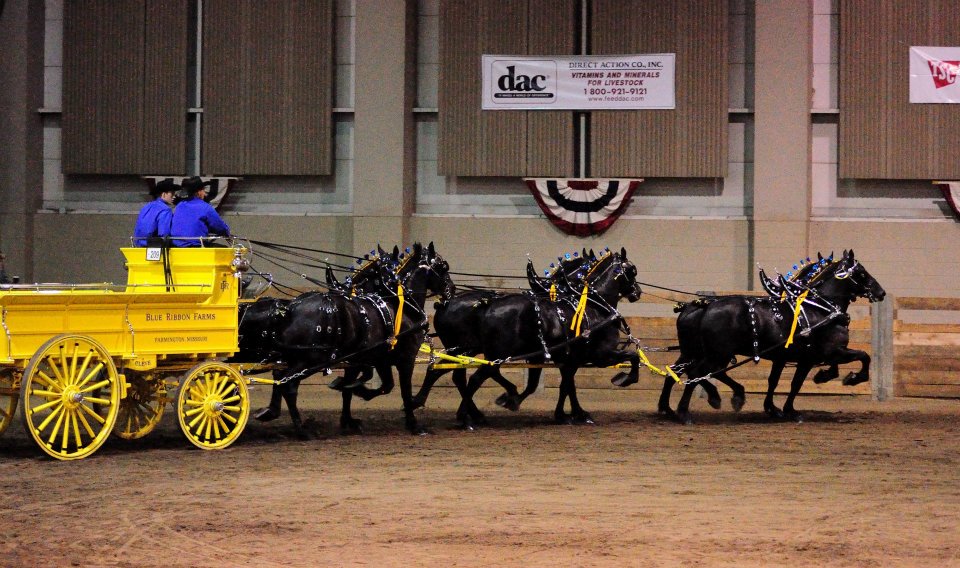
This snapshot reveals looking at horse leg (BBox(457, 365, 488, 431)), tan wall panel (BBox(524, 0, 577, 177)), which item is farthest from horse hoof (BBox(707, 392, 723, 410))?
tan wall panel (BBox(524, 0, 577, 177))

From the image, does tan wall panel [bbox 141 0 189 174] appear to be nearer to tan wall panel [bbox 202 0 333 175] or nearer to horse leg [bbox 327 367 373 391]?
tan wall panel [bbox 202 0 333 175]

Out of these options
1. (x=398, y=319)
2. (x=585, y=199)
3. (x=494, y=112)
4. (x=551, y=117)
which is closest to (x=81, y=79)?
(x=494, y=112)

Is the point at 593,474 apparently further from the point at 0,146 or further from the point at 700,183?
the point at 0,146

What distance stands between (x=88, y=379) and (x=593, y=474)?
4.20m

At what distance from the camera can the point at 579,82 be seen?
2009 cm

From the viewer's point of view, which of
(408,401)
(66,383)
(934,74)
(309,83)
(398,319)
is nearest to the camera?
(66,383)

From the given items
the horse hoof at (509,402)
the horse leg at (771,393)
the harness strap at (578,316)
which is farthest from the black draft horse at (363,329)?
the horse leg at (771,393)

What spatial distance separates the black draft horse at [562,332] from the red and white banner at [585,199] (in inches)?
251

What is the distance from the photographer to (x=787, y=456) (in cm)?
1070

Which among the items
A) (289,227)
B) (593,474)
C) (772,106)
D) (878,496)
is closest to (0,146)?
(289,227)

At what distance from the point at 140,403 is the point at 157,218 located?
1.78 metres

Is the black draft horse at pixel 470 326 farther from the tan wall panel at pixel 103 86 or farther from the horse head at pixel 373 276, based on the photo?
the tan wall panel at pixel 103 86

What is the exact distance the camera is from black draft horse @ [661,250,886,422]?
13453 mm

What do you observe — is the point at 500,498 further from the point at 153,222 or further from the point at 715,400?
the point at 715,400
